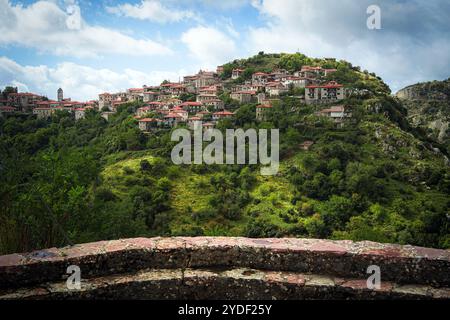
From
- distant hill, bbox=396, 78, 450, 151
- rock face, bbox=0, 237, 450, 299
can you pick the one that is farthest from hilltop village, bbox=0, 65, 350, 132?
rock face, bbox=0, 237, 450, 299

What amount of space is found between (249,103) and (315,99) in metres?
12.6

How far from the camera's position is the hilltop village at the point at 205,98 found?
69.4 m

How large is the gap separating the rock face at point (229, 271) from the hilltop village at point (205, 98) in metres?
60.6

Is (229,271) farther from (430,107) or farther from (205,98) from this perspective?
(430,107)

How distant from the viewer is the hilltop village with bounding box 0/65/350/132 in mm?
69375

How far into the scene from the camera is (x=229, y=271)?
3.96 m

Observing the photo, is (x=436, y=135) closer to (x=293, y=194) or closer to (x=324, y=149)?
(x=324, y=149)

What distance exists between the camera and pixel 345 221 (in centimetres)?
4097

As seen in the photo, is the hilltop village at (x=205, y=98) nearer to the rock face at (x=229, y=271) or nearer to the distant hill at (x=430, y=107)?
the distant hill at (x=430, y=107)

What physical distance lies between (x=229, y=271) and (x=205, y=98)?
77.3 meters

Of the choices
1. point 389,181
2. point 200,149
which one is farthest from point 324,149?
point 200,149

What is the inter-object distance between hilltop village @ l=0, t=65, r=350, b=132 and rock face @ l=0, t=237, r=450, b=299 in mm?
60649

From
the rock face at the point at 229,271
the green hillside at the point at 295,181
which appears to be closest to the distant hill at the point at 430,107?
the green hillside at the point at 295,181

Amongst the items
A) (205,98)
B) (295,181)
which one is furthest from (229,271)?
(205,98)
